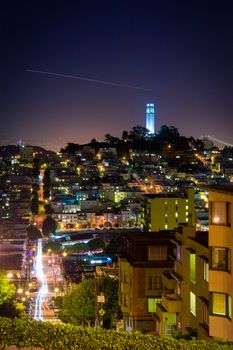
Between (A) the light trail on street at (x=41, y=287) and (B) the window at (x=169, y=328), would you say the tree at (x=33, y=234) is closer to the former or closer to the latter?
(A) the light trail on street at (x=41, y=287)

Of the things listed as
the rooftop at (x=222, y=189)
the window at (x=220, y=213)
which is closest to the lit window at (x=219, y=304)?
the window at (x=220, y=213)

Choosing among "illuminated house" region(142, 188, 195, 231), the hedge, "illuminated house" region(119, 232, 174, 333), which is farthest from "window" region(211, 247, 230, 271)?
"illuminated house" region(142, 188, 195, 231)

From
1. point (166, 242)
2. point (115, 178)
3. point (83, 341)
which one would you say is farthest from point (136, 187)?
point (83, 341)

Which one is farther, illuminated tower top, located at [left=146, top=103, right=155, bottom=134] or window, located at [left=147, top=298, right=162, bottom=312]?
illuminated tower top, located at [left=146, top=103, right=155, bottom=134]

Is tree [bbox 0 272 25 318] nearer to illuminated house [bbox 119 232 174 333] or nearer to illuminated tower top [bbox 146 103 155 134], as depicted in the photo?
illuminated house [bbox 119 232 174 333]

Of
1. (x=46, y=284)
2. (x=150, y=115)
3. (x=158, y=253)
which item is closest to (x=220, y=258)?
(x=158, y=253)

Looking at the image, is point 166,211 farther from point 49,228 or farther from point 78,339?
point 78,339
